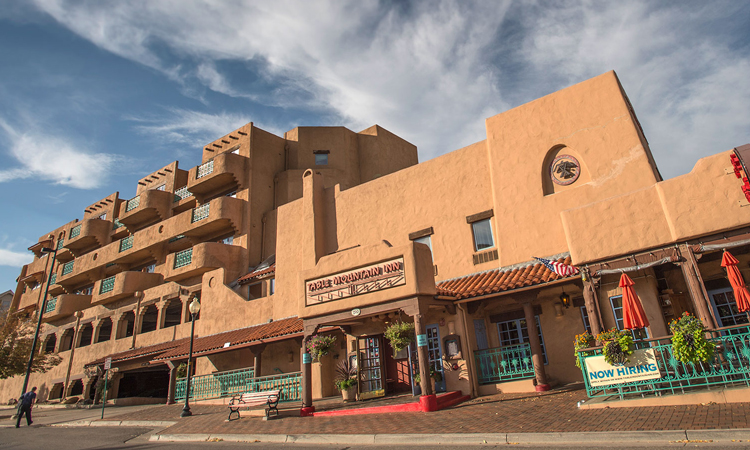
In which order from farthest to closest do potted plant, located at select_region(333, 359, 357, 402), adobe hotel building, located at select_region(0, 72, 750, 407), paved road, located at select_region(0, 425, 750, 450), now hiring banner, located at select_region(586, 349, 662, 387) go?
1. potted plant, located at select_region(333, 359, 357, 402)
2. adobe hotel building, located at select_region(0, 72, 750, 407)
3. now hiring banner, located at select_region(586, 349, 662, 387)
4. paved road, located at select_region(0, 425, 750, 450)

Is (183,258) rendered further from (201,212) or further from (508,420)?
(508,420)

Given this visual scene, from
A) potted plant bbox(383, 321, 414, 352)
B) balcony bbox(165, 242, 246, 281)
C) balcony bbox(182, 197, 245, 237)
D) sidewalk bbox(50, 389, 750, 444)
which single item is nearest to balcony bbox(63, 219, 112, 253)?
balcony bbox(182, 197, 245, 237)

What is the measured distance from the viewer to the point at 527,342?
14664 mm

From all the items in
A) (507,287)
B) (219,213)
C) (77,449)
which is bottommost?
(77,449)

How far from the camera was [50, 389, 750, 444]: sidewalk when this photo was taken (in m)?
7.46

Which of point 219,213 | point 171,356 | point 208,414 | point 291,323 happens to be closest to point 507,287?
point 291,323

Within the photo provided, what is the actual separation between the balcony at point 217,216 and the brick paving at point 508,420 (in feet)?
48.8

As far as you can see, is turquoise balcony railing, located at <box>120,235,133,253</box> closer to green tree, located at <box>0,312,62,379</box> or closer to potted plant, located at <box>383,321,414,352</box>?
green tree, located at <box>0,312,62,379</box>

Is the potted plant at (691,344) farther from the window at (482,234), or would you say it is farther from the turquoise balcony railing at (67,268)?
the turquoise balcony railing at (67,268)

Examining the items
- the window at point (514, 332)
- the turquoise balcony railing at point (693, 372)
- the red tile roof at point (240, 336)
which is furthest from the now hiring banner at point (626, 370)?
the red tile roof at point (240, 336)

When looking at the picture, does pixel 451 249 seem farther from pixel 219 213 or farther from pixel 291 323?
pixel 219 213

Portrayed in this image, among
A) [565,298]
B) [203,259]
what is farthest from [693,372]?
[203,259]

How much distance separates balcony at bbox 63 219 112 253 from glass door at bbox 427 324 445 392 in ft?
114

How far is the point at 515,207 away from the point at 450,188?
2.89 metres
